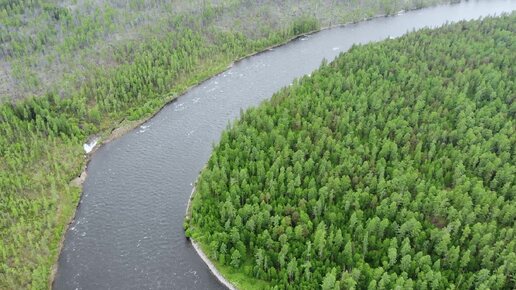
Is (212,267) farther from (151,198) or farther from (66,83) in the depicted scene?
(66,83)

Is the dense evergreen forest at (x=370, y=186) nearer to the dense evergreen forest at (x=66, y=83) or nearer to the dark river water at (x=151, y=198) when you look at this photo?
the dark river water at (x=151, y=198)

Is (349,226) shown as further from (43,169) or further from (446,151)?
(43,169)

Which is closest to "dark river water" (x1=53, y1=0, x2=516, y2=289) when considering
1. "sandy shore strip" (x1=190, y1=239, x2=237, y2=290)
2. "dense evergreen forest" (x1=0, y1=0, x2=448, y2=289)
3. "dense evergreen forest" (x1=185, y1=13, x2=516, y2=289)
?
"sandy shore strip" (x1=190, y1=239, x2=237, y2=290)

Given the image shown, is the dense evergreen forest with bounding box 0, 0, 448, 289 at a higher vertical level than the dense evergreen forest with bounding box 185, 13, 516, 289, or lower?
higher

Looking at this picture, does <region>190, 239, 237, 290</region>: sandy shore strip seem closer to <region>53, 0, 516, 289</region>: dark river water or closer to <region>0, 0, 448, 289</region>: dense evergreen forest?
<region>53, 0, 516, 289</region>: dark river water

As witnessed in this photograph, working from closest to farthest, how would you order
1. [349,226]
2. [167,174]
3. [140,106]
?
[349,226]
[167,174]
[140,106]

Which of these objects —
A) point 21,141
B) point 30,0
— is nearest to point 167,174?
point 21,141
